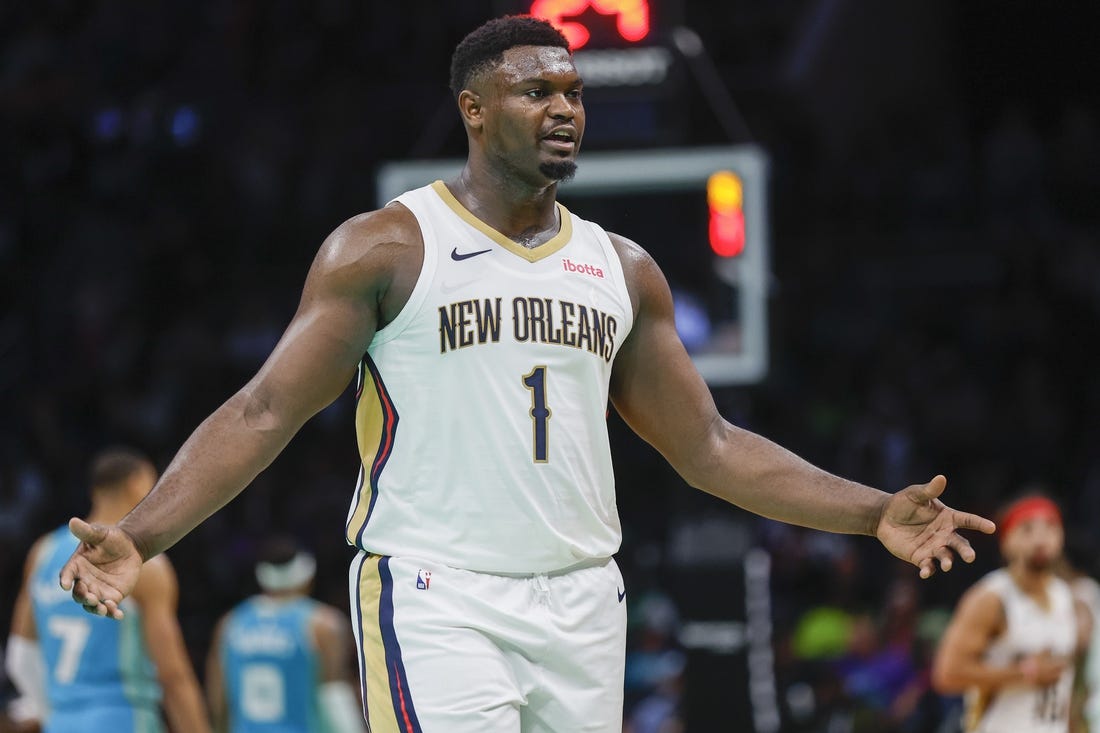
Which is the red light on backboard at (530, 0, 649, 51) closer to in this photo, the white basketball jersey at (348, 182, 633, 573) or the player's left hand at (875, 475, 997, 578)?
the white basketball jersey at (348, 182, 633, 573)

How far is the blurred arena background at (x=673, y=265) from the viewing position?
11383mm

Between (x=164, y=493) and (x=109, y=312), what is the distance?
12216mm

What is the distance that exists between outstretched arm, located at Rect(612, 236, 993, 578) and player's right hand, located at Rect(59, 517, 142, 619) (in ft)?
4.44

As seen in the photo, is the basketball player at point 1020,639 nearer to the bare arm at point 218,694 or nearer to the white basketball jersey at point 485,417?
the bare arm at point 218,694

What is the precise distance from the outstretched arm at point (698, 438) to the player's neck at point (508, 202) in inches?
9.5

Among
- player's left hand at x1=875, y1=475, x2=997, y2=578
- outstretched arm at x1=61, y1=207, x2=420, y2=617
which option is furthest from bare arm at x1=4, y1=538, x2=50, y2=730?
player's left hand at x1=875, y1=475, x2=997, y2=578

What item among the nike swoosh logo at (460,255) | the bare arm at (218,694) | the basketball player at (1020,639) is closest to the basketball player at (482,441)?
the nike swoosh logo at (460,255)

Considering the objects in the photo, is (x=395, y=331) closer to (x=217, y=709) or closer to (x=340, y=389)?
(x=340, y=389)

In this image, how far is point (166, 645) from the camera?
21.2ft

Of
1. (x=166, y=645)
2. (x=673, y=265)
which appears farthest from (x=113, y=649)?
(x=673, y=265)

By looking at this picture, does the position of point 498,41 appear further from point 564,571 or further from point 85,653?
point 85,653

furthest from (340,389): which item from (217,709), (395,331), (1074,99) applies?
(1074,99)

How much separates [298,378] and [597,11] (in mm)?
5763

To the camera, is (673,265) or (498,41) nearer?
(498,41)
